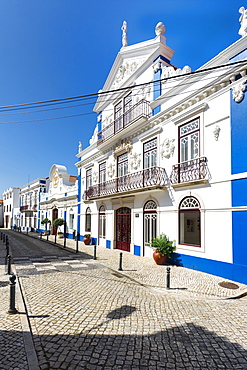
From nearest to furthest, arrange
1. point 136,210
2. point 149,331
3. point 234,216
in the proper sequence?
point 149,331 < point 234,216 < point 136,210

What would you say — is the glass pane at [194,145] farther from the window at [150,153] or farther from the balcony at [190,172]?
the window at [150,153]

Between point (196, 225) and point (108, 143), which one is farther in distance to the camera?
point (108, 143)

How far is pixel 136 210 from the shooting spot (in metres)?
13.3

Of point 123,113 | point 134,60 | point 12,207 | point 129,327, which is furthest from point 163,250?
point 12,207

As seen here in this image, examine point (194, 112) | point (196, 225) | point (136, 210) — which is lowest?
point (196, 225)

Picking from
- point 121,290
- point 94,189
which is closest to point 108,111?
point 94,189

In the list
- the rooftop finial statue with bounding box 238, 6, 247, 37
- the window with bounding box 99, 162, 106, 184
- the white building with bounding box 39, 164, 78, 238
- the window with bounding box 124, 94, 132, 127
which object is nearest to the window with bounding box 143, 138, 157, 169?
the window with bounding box 124, 94, 132, 127

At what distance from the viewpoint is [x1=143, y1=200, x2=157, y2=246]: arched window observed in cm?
1191

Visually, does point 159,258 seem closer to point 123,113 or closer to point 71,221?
point 123,113

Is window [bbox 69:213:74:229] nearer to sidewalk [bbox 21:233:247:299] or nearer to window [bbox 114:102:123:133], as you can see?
window [bbox 114:102:123:133]

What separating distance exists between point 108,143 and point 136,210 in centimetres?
589

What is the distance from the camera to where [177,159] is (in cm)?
1052

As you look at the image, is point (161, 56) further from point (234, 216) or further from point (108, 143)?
point (234, 216)

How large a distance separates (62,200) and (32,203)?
1449 centimetres
